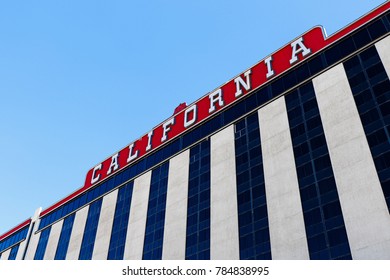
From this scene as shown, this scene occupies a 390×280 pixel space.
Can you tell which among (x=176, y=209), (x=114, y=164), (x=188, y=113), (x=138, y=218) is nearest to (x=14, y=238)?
(x=114, y=164)

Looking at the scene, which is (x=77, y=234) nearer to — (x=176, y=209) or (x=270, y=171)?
(x=176, y=209)

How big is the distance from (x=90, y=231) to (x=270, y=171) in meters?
31.7

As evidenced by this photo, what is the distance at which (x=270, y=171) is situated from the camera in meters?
41.6

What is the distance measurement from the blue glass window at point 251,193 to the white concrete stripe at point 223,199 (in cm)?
69

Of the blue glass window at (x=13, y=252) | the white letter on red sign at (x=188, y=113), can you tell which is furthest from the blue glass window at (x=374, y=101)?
the blue glass window at (x=13, y=252)

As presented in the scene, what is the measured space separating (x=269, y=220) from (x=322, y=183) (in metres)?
6.21

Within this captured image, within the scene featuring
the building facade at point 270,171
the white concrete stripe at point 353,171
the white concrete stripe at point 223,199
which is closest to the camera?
the white concrete stripe at point 353,171

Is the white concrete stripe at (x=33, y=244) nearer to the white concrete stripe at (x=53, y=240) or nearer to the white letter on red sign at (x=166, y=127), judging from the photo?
the white concrete stripe at (x=53, y=240)

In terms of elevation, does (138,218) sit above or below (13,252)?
below

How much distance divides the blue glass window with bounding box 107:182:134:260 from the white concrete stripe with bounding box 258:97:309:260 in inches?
900

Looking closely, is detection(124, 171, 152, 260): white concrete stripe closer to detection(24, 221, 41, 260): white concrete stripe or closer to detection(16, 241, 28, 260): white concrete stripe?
detection(24, 221, 41, 260): white concrete stripe

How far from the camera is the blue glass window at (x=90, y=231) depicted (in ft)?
188
